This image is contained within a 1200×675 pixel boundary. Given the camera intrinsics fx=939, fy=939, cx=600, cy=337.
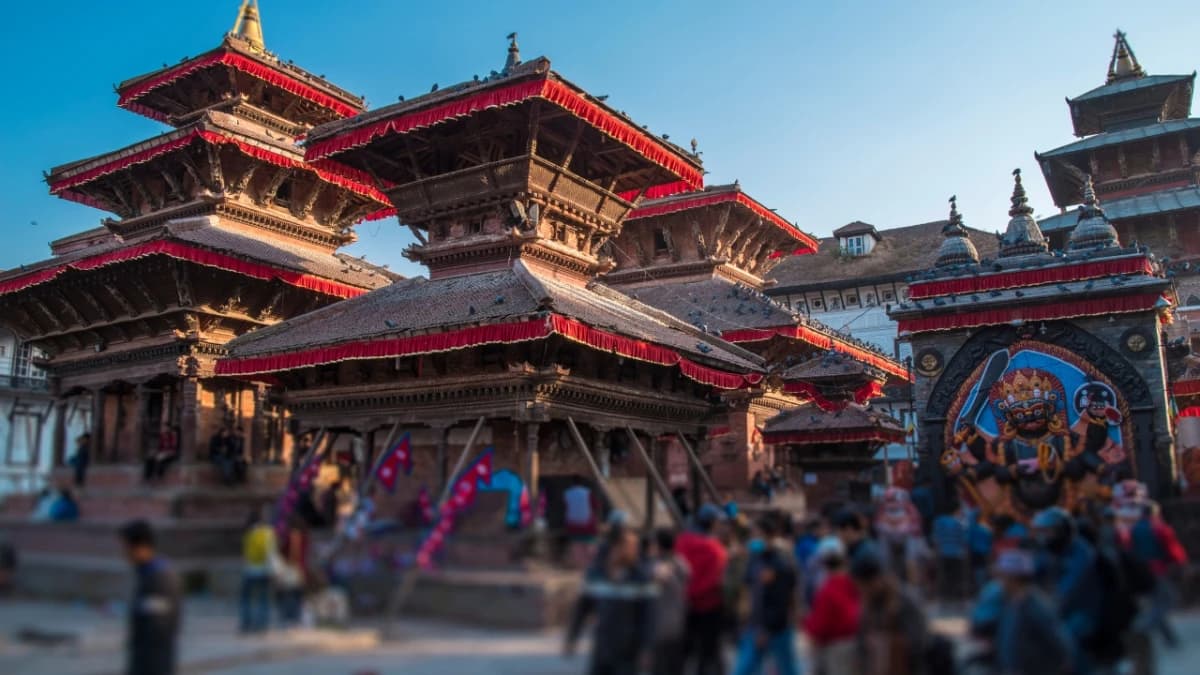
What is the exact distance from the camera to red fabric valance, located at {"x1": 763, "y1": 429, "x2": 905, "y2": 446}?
1970cm

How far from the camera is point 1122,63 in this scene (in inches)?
1492

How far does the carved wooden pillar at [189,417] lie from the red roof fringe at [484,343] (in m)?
3.96

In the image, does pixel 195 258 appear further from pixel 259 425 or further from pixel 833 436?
pixel 833 436

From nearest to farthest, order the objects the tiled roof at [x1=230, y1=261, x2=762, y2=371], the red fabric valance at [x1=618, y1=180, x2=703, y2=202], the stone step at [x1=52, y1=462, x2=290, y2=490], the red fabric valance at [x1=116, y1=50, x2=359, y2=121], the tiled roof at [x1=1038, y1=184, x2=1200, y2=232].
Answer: the tiled roof at [x1=230, y1=261, x2=762, y2=371]
the stone step at [x1=52, y1=462, x2=290, y2=490]
the red fabric valance at [x1=618, y1=180, x2=703, y2=202]
the red fabric valance at [x1=116, y1=50, x2=359, y2=121]
the tiled roof at [x1=1038, y1=184, x2=1200, y2=232]

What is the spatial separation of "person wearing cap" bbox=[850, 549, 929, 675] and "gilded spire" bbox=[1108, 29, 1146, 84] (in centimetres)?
3750

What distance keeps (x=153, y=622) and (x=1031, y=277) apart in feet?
60.6

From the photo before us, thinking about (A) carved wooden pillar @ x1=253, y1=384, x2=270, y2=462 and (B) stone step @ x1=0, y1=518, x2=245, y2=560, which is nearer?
(B) stone step @ x1=0, y1=518, x2=245, y2=560

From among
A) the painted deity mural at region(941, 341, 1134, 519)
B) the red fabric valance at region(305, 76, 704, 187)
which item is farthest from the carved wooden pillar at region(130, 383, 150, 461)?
the painted deity mural at region(941, 341, 1134, 519)

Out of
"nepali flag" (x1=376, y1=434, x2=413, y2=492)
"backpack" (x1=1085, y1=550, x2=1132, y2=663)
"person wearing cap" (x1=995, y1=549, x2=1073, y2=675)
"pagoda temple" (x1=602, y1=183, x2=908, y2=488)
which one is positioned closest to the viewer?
"person wearing cap" (x1=995, y1=549, x2=1073, y2=675)

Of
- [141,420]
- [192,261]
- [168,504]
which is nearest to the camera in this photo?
[168,504]

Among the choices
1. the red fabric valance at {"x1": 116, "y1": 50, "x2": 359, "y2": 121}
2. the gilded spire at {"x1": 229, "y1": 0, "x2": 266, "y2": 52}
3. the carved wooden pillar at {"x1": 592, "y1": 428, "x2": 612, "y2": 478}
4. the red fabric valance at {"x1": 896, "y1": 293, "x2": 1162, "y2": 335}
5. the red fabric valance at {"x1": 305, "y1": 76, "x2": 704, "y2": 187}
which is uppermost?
the gilded spire at {"x1": 229, "y1": 0, "x2": 266, "y2": 52}

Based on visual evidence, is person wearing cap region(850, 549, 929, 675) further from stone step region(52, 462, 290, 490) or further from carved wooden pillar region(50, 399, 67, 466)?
carved wooden pillar region(50, 399, 67, 466)

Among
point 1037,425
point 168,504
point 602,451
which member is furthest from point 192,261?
point 1037,425

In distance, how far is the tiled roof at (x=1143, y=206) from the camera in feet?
105
